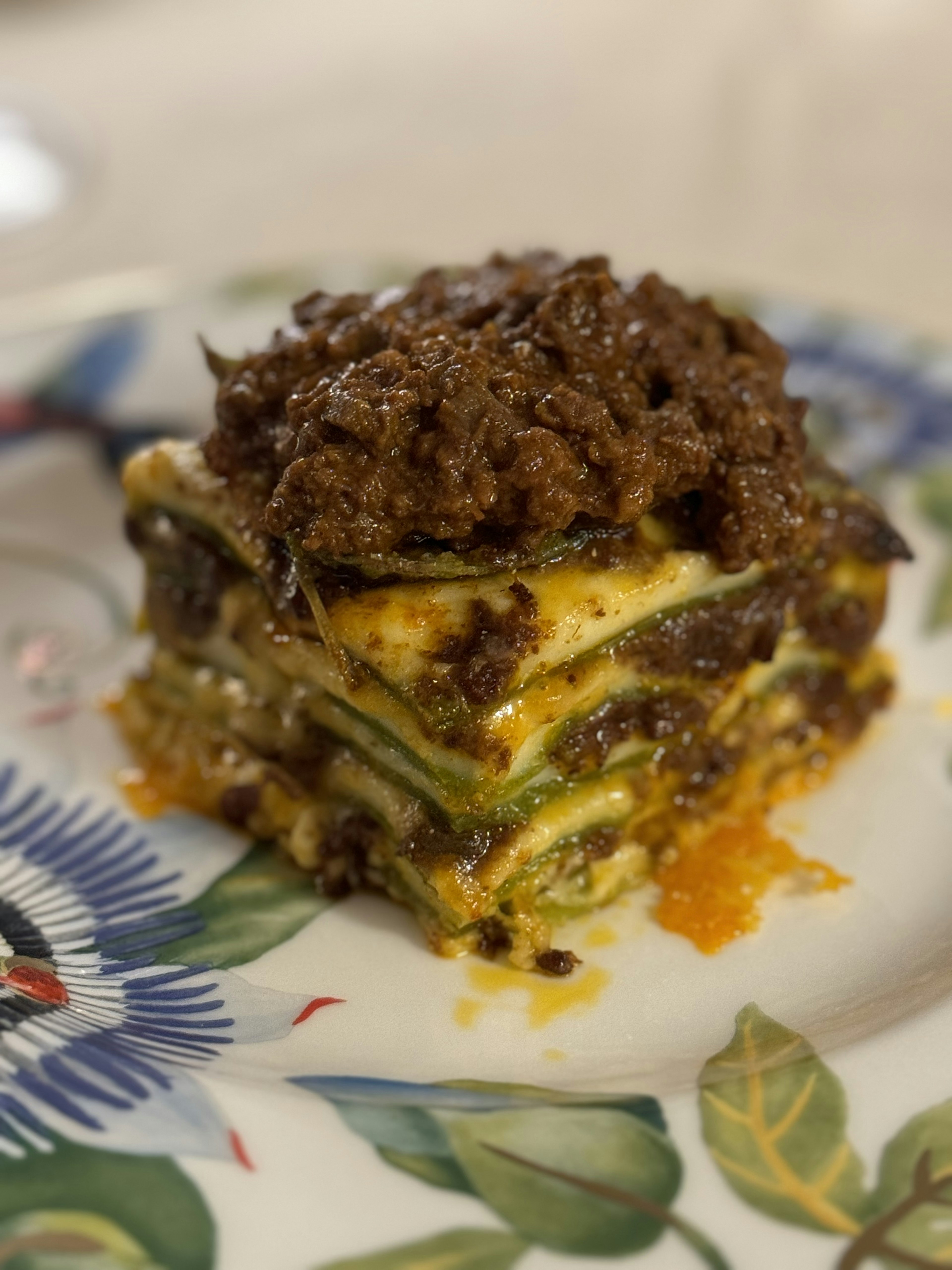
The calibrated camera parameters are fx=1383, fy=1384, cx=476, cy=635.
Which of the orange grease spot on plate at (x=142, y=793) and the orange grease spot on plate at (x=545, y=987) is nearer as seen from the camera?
the orange grease spot on plate at (x=545, y=987)

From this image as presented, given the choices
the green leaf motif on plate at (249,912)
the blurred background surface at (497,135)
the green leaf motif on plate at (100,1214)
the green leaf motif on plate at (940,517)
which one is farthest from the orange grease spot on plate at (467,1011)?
the blurred background surface at (497,135)

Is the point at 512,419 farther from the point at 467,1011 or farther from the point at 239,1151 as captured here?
the point at 239,1151

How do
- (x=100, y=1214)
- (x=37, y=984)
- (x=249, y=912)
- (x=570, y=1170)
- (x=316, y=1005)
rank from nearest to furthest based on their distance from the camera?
(x=100, y=1214) < (x=570, y=1170) < (x=37, y=984) < (x=316, y=1005) < (x=249, y=912)

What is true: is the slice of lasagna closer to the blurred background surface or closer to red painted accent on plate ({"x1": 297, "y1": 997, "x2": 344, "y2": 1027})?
red painted accent on plate ({"x1": 297, "y1": 997, "x2": 344, "y2": 1027})

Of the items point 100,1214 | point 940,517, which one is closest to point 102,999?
point 100,1214

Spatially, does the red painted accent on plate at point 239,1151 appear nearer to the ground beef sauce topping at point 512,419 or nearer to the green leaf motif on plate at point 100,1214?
the green leaf motif on plate at point 100,1214

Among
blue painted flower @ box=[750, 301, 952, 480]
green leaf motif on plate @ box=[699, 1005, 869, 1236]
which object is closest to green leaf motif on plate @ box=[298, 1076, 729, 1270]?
green leaf motif on plate @ box=[699, 1005, 869, 1236]

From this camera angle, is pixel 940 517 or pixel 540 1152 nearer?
pixel 540 1152
